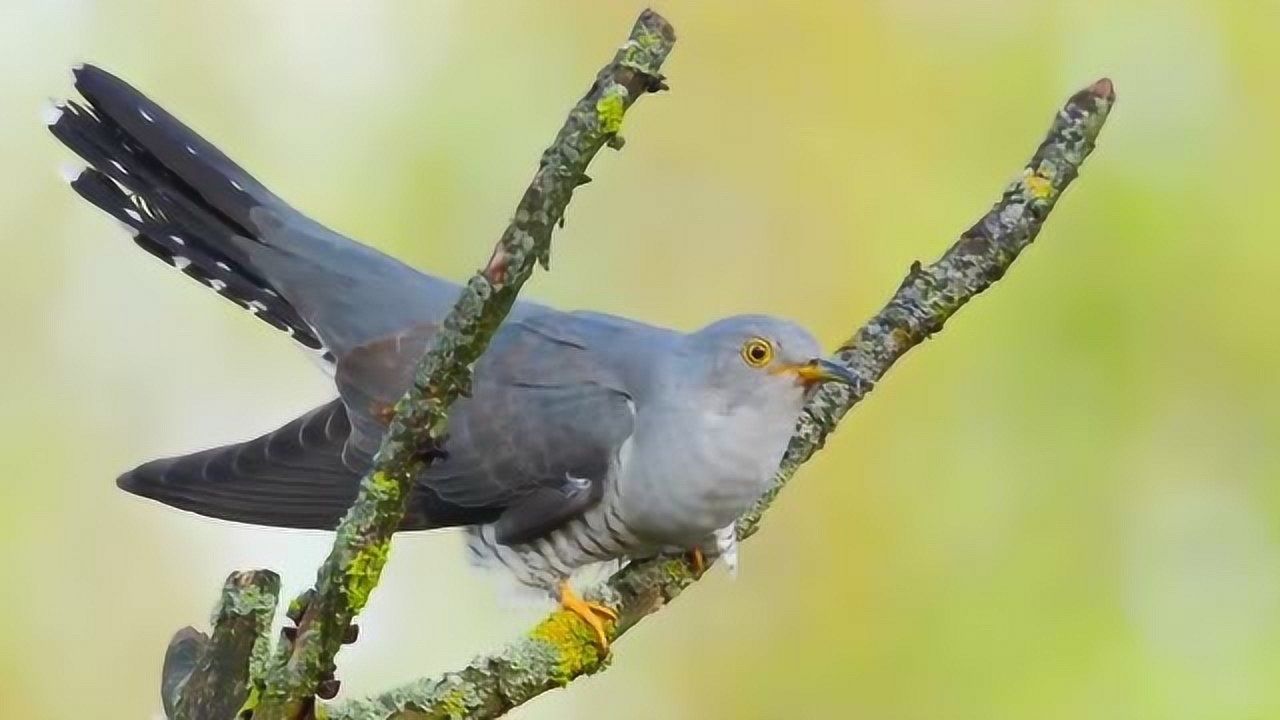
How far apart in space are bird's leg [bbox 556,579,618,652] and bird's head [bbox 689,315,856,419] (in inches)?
7.5

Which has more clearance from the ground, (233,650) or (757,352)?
(757,352)

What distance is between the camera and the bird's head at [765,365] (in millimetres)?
1113

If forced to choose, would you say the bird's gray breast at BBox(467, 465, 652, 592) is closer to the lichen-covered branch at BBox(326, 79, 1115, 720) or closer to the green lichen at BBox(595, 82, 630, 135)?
the lichen-covered branch at BBox(326, 79, 1115, 720)

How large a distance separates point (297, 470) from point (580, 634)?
1.09 ft

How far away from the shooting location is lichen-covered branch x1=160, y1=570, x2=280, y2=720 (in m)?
0.69

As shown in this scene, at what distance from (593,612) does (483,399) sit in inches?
9.8

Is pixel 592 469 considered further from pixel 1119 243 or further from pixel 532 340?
pixel 1119 243

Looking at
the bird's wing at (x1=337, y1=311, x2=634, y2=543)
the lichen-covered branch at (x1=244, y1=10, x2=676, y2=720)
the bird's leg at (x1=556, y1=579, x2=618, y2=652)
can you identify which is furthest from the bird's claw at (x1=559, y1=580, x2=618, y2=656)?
the lichen-covered branch at (x1=244, y1=10, x2=676, y2=720)


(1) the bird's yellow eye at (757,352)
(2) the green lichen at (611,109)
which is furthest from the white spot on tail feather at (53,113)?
(2) the green lichen at (611,109)

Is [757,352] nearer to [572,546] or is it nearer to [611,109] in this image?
[572,546]

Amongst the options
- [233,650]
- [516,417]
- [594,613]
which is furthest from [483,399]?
[233,650]

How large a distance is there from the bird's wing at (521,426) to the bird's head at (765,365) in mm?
102

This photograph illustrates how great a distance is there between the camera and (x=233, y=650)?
706 millimetres

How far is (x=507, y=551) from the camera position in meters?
1.26
